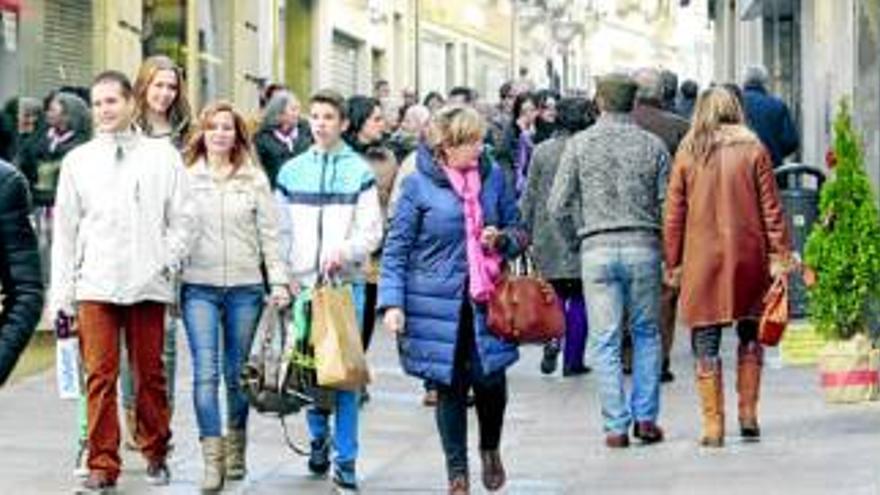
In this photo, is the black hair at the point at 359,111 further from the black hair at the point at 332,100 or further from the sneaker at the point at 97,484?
the sneaker at the point at 97,484

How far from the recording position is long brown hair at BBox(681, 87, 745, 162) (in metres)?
11.8

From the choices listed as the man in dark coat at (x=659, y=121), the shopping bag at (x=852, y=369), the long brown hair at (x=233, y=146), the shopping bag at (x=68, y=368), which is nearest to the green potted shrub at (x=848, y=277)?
the shopping bag at (x=852, y=369)

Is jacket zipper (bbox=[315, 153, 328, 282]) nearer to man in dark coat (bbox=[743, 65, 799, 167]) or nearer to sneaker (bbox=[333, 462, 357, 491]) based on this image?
sneaker (bbox=[333, 462, 357, 491])

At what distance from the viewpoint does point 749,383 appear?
11.9m

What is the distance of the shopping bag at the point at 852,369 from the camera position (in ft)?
42.3

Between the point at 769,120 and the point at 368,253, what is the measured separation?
988cm

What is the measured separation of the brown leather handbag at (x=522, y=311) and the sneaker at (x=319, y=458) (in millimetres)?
A: 1501

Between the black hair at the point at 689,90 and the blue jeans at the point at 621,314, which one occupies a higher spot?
the black hair at the point at 689,90

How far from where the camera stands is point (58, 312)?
10016mm

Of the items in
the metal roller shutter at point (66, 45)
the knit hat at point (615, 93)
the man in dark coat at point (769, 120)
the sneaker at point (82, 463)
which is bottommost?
the sneaker at point (82, 463)

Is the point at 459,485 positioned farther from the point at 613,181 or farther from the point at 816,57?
the point at 816,57

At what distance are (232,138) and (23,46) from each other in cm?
1176

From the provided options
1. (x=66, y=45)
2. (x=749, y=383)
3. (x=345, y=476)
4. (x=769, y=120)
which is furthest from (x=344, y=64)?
(x=345, y=476)

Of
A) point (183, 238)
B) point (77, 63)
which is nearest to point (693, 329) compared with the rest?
point (183, 238)
